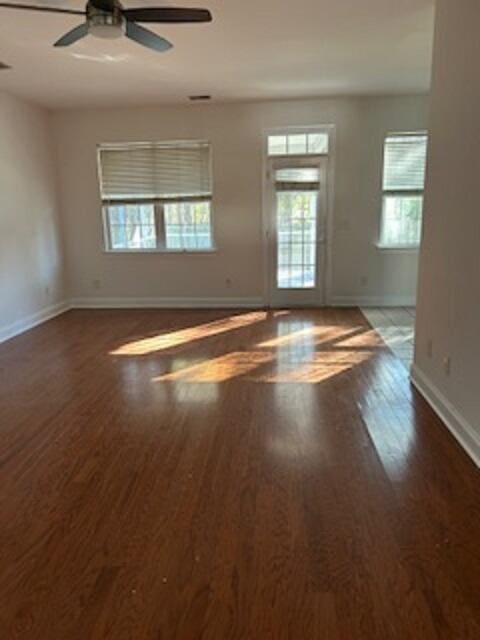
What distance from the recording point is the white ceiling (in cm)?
333

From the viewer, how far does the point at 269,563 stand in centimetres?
Result: 190

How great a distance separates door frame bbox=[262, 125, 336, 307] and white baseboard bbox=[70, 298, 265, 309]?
12.9 inches

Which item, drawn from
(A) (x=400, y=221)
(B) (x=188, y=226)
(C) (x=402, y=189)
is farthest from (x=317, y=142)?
(B) (x=188, y=226)

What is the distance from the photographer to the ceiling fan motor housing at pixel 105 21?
263 centimetres

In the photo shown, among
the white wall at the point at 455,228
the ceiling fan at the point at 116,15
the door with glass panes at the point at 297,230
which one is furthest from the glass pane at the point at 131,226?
the white wall at the point at 455,228

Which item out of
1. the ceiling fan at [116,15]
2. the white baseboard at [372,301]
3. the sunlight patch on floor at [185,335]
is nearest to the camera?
the ceiling fan at [116,15]

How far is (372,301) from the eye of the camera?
262 inches

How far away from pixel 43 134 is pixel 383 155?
4619mm

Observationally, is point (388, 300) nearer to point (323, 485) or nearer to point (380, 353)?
point (380, 353)

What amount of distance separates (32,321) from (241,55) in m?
4.08

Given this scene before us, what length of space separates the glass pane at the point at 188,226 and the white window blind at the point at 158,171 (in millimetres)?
128

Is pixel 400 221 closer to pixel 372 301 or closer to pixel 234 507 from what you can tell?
pixel 372 301

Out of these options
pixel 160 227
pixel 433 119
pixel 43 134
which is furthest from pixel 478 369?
pixel 43 134

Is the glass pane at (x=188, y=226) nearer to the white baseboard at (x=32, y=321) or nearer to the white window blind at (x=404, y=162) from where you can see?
the white baseboard at (x=32, y=321)
